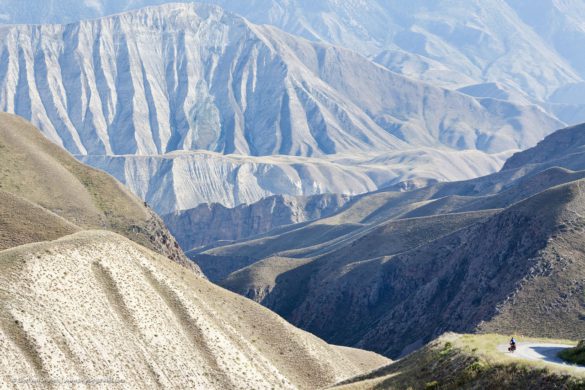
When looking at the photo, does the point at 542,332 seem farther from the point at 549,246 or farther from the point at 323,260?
the point at 323,260

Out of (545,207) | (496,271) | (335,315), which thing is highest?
(545,207)

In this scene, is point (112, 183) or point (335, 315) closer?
point (112, 183)

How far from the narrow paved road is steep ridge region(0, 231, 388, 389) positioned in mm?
32700

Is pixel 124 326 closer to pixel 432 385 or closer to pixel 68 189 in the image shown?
pixel 432 385

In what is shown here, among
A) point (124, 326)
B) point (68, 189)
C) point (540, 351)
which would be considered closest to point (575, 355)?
point (540, 351)

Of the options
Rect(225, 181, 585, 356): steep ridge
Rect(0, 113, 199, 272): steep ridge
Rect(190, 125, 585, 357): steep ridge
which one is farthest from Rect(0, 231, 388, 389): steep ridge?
Rect(0, 113, 199, 272): steep ridge

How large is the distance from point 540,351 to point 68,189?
322 feet

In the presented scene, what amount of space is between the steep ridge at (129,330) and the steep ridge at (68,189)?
124 ft

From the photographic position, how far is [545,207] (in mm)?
138750

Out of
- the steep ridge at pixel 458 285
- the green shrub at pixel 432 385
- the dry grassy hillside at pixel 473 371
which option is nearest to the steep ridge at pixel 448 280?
the steep ridge at pixel 458 285

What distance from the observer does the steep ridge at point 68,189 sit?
433 ft

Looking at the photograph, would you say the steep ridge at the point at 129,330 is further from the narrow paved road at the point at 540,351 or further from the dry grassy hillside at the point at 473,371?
the narrow paved road at the point at 540,351

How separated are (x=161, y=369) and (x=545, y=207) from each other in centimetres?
7822

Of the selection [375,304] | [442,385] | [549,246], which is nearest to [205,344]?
[442,385]
